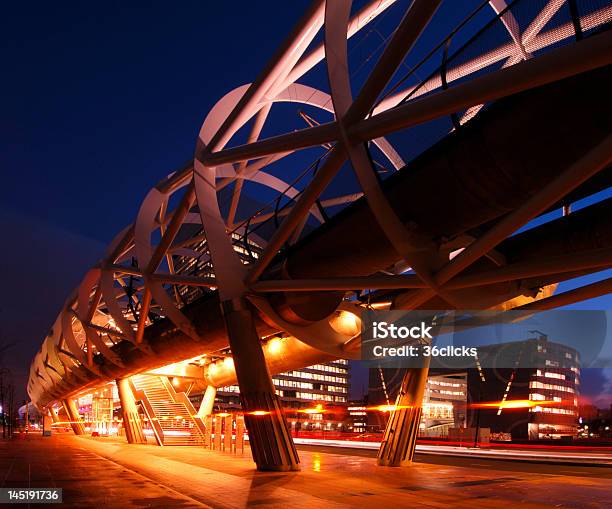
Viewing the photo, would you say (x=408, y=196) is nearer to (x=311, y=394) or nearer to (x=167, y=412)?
(x=167, y=412)

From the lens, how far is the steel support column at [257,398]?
19125mm

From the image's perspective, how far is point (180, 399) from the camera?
46375 millimetres

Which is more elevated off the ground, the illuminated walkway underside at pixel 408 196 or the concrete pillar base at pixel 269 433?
the illuminated walkway underside at pixel 408 196

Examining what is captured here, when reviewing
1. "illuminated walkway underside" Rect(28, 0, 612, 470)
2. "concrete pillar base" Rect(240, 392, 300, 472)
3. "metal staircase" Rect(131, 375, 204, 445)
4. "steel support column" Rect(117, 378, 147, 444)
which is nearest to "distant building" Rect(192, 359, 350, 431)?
"metal staircase" Rect(131, 375, 204, 445)

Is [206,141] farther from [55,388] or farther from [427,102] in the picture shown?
[55,388]

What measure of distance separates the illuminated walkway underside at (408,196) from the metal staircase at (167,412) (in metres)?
15.9

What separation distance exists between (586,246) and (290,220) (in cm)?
670

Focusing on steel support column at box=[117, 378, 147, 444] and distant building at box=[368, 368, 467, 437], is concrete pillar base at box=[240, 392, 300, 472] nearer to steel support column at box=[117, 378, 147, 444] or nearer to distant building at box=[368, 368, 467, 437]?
steel support column at box=[117, 378, 147, 444]

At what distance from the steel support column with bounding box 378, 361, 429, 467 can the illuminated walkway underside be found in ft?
0.17

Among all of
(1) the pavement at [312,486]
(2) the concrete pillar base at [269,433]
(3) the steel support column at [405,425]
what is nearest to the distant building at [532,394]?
(3) the steel support column at [405,425]

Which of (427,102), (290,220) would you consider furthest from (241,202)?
(427,102)

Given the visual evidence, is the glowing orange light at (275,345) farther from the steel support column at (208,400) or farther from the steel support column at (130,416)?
the steel support column at (208,400)

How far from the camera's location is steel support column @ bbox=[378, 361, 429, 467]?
2201 cm

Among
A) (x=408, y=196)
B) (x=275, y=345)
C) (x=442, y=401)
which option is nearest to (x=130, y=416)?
(x=275, y=345)
